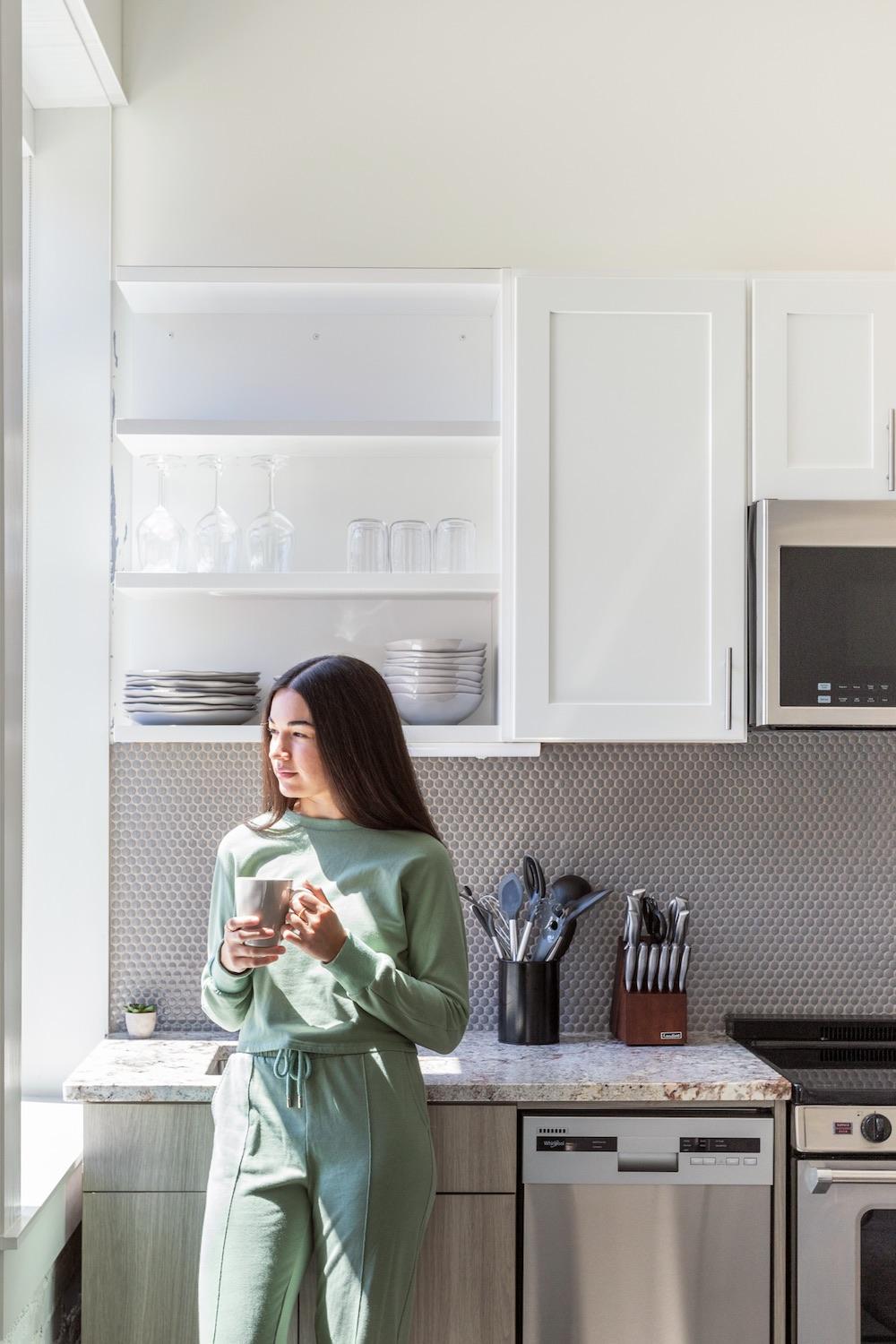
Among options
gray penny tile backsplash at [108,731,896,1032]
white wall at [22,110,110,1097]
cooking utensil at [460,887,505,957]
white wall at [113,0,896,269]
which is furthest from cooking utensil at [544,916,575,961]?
white wall at [113,0,896,269]

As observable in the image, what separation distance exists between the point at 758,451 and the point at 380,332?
2.94 ft

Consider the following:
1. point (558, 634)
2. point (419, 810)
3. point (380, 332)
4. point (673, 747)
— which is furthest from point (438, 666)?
point (380, 332)

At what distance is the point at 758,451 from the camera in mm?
2375

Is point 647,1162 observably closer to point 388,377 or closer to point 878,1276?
point 878,1276

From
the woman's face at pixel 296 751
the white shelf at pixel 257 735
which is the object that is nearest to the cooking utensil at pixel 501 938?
the white shelf at pixel 257 735

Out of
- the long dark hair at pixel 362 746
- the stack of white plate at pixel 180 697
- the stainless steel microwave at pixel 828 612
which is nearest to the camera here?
the long dark hair at pixel 362 746

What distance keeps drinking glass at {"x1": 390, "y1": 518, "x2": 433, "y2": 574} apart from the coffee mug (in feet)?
3.01

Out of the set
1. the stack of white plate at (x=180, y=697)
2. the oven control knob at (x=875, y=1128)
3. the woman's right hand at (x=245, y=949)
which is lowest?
the oven control knob at (x=875, y=1128)

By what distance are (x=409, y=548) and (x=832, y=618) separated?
85cm

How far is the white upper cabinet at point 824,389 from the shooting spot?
7.79 ft

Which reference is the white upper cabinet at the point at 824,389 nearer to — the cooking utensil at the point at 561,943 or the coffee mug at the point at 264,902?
the cooking utensil at the point at 561,943

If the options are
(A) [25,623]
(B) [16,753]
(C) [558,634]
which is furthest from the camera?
(A) [25,623]

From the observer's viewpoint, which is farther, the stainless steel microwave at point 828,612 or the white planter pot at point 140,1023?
the white planter pot at point 140,1023

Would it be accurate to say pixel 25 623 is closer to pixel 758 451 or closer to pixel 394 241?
pixel 394 241
